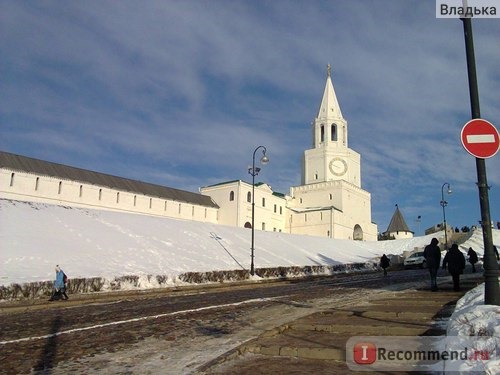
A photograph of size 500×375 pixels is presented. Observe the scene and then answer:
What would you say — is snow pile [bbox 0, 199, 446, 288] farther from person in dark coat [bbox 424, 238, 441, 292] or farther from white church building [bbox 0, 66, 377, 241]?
white church building [bbox 0, 66, 377, 241]

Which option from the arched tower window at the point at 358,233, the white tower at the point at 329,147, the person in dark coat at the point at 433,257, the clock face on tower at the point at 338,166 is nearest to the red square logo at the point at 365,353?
the person in dark coat at the point at 433,257

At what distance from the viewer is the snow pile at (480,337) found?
15.8 ft

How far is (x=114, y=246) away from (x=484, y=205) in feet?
84.0

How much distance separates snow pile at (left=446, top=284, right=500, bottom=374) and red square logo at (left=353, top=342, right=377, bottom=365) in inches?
45.3

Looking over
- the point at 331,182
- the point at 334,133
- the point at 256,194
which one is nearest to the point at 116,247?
the point at 256,194

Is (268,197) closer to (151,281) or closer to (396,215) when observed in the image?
(396,215)

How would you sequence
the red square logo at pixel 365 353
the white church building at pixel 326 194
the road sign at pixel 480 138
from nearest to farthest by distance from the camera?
the red square logo at pixel 365 353 < the road sign at pixel 480 138 < the white church building at pixel 326 194

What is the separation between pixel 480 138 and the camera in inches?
285

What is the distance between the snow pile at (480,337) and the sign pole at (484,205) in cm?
90

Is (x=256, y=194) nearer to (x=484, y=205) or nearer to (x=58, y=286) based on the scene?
(x=58, y=286)

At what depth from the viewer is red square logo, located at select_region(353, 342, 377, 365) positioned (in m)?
6.62

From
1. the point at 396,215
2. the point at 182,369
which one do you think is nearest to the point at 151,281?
the point at 182,369

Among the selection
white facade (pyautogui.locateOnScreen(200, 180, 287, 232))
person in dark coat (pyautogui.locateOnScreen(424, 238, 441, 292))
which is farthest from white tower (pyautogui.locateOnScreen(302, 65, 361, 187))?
person in dark coat (pyautogui.locateOnScreen(424, 238, 441, 292))

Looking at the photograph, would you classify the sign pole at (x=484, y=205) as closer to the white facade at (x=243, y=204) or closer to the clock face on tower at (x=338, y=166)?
the white facade at (x=243, y=204)
